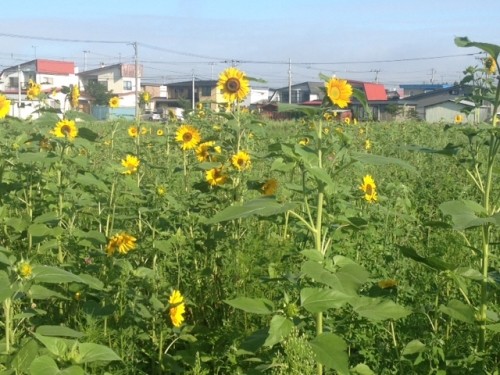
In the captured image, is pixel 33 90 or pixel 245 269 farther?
pixel 33 90

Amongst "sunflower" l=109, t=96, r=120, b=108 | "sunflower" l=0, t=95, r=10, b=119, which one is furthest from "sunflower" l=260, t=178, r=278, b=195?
"sunflower" l=109, t=96, r=120, b=108

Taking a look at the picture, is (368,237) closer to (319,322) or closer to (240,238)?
(240,238)

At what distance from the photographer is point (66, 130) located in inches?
142


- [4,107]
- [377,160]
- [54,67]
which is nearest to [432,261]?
[377,160]

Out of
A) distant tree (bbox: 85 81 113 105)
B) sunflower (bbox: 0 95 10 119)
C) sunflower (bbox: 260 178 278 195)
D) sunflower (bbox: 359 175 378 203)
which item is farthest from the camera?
distant tree (bbox: 85 81 113 105)

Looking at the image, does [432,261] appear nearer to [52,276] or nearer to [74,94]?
[52,276]

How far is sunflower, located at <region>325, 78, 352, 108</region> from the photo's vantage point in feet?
7.47

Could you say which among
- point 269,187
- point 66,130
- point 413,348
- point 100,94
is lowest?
point 413,348

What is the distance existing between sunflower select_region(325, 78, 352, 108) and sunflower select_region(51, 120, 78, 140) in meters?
1.60

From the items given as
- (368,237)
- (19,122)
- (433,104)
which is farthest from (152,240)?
(433,104)

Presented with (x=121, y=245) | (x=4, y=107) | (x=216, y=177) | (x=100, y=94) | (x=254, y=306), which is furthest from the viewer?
(x=100, y=94)

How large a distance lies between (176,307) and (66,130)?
1469mm

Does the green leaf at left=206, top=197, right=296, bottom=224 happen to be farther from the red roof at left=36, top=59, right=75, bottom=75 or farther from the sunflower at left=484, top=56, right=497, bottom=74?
the red roof at left=36, top=59, right=75, bottom=75

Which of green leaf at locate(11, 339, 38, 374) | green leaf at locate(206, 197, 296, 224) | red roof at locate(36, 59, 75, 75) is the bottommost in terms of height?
green leaf at locate(11, 339, 38, 374)
